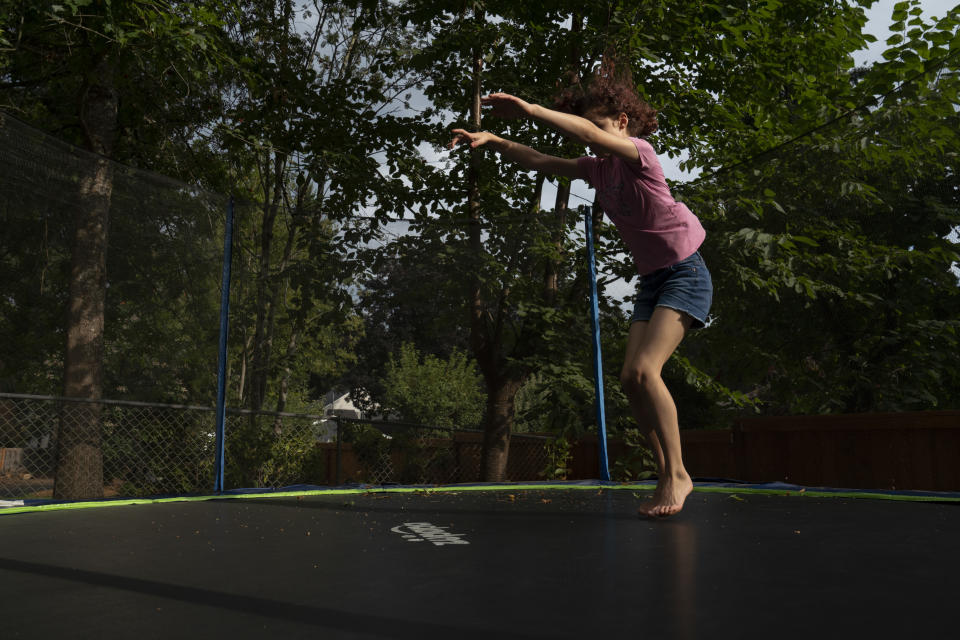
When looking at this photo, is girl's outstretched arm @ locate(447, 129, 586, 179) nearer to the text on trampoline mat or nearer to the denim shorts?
the denim shorts

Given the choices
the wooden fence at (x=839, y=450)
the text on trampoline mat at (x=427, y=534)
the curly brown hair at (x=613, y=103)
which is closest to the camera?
the text on trampoline mat at (x=427, y=534)

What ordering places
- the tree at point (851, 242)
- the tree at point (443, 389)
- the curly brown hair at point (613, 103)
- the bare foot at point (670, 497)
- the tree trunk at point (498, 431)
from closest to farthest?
1. the bare foot at point (670, 497)
2. the curly brown hair at point (613, 103)
3. the tree at point (851, 242)
4. the tree trunk at point (498, 431)
5. the tree at point (443, 389)

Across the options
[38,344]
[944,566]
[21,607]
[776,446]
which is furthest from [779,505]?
[38,344]

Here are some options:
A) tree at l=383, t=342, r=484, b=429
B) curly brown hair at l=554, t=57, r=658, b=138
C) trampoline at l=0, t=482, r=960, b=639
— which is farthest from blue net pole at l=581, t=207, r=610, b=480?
tree at l=383, t=342, r=484, b=429

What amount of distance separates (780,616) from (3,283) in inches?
135

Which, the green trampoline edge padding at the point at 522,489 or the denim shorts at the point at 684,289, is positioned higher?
the denim shorts at the point at 684,289

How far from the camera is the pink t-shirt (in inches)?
82.2

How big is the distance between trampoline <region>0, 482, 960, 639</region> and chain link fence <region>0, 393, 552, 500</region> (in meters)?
1.53

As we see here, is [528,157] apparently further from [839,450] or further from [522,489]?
[839,450]

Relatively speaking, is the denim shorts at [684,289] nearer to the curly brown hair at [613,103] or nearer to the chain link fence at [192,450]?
the curly brown hair at [613,103]

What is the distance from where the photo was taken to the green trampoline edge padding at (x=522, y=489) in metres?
2.55

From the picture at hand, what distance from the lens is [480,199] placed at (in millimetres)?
5352

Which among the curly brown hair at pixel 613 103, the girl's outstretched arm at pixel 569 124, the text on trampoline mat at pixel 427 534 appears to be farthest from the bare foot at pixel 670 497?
the curly brown hair at pixel 613 103

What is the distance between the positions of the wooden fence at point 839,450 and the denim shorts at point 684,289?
230 centimetres
